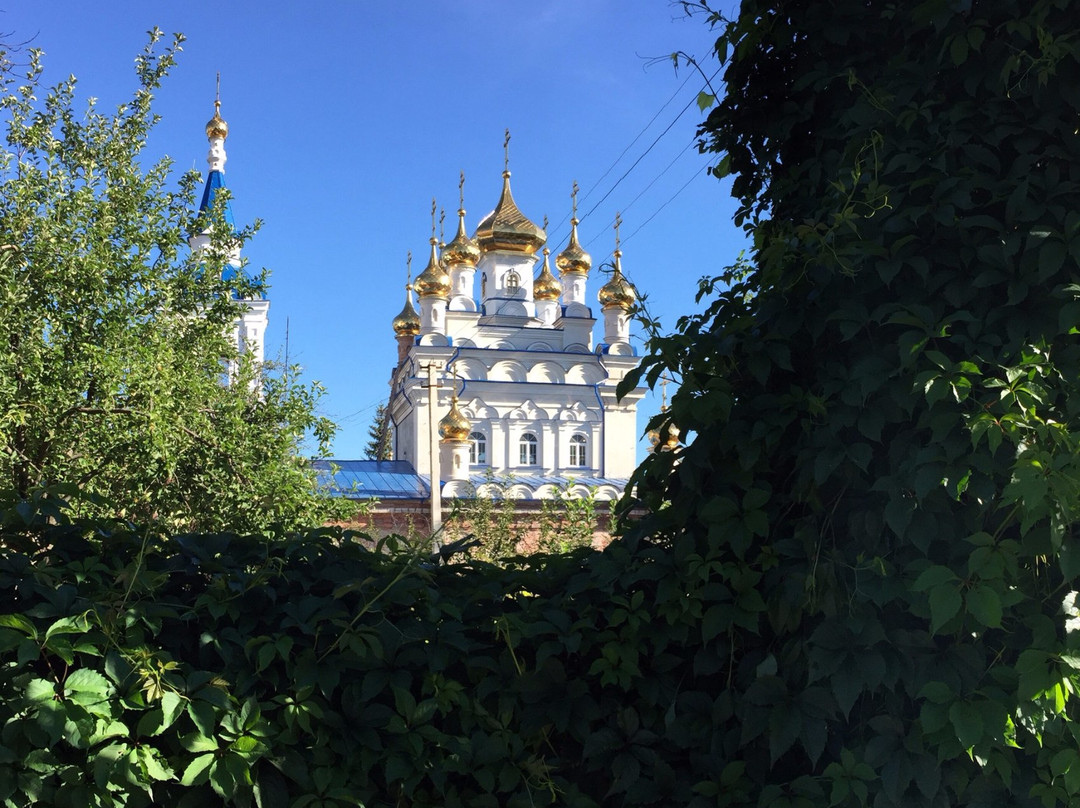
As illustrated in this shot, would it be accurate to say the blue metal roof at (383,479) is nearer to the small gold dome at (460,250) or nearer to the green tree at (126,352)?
the small gold dome at (460,250)

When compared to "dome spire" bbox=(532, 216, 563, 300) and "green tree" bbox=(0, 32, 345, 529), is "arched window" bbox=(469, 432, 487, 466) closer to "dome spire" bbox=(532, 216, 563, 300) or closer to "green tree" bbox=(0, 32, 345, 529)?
"dome spire" bbox=(532, 216, 563, 300)

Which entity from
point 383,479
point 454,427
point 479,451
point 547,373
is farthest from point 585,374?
point 383,479

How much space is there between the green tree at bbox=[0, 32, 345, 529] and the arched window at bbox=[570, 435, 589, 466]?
857 inches

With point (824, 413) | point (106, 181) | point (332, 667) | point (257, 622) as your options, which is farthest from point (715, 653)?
point (106, 181)

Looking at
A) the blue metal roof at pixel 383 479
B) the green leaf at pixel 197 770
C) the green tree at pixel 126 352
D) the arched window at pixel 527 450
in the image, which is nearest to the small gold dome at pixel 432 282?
the arched window at pixel 527 450

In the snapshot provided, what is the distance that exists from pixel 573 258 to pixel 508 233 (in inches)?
85.9

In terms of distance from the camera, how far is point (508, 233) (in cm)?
3325

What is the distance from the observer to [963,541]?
81.0 inches

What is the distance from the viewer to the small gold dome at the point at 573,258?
33.4m

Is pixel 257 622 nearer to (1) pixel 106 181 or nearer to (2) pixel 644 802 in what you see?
(2) pixel 644 802

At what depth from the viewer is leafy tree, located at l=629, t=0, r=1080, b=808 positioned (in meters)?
1.98

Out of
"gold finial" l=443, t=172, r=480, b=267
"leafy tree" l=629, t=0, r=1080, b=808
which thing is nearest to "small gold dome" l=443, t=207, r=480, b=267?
"gold finial" l=443, t=172, r=480, b=267

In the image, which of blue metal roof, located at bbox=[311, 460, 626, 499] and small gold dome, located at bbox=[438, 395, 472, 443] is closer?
small gold dome, located at bbox=[438, 395, 472, 443]

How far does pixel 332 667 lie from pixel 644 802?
2.33 feet
